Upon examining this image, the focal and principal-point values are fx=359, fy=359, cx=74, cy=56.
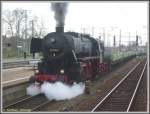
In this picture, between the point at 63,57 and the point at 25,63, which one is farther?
the point at 25,63

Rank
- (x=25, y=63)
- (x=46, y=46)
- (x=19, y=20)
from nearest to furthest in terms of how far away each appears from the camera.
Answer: (x=46, y=46) < (x=25, y=63) < (x=19, y=20)

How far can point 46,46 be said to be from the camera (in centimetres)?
1622

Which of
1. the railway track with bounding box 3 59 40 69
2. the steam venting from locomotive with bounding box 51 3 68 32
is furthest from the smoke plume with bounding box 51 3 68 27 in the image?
the railway track with bounding box 3 59 40 69

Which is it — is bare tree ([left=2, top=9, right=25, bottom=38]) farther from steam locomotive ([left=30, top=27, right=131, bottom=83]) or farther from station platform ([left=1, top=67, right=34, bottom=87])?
steam locomotive ([left=30, top=27, right=131, bottom=83])

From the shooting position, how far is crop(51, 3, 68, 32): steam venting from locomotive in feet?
55.1

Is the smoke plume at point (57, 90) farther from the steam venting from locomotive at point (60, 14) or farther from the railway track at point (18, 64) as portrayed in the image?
the railway track at point (18, 64)

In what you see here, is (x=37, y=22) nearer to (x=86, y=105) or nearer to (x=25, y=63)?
(x=25, y=63)

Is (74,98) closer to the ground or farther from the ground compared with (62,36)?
closer to the ground

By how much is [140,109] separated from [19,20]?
72.3 feet

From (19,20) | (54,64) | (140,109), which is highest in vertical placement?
(19,20)

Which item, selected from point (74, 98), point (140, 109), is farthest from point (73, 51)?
point (140, 109)

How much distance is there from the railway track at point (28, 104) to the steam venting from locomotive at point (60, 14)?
3.46 m

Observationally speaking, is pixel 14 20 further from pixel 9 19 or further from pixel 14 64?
pixel 14 64

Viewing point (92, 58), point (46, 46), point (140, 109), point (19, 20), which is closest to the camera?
point (140, 109)
